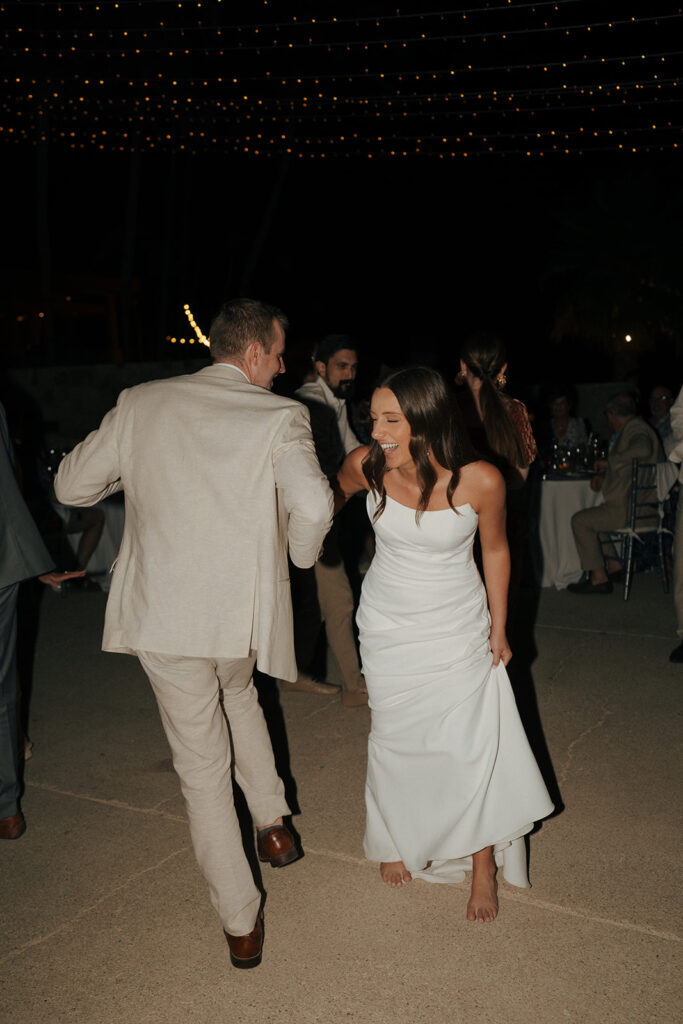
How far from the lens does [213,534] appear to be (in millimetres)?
2697

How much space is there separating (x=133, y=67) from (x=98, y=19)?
0.83m

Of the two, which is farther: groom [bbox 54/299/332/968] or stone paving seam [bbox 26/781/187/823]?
stone paving seam [bbox 26/781/187/823]

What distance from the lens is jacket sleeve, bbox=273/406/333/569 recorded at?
2.64 meters

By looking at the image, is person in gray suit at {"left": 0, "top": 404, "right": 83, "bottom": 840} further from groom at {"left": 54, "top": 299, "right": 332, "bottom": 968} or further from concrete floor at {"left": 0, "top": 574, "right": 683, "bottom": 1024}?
groom at {"left": 54, "top": 299, "right": 332, "bottom": 968}

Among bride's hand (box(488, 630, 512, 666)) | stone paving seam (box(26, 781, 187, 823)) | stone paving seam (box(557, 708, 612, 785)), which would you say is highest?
bride's hand (box(488, 630, 512, 666))

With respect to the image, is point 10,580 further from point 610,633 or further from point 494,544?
point 610,633

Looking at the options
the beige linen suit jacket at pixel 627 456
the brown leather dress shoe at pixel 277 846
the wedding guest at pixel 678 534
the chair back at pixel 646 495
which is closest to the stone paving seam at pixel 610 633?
the wedding guest at pixel 678 534

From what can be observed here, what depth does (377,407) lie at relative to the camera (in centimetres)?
293

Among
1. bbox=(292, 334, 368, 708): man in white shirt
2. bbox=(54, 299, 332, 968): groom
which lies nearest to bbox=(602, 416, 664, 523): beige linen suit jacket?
bbox=(292, 334, 368, 708): man in white shirt

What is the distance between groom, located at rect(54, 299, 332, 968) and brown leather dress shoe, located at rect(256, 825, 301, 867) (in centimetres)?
31

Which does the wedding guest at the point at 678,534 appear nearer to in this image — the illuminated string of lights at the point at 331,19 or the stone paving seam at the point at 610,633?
the stone paving seam at the point at 610,633

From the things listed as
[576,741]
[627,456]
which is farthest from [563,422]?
[576,741]

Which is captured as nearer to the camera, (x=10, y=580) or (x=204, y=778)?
(x=204, y=778)

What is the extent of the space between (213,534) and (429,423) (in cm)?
80
